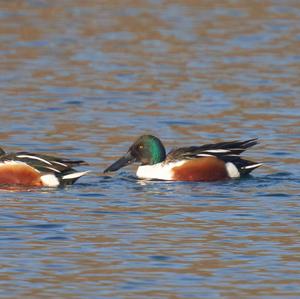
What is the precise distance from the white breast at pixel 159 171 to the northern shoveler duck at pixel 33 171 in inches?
40.7

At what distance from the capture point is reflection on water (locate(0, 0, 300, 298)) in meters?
9.10

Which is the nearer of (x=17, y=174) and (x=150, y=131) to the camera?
(x=17, y=174)

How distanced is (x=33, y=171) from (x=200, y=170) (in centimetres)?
171

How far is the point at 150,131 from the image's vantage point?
53.0 feet

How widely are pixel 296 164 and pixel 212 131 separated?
2311 mm

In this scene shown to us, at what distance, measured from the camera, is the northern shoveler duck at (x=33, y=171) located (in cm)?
1267

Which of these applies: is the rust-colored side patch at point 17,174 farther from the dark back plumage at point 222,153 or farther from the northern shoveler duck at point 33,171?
the dark back plumage at point 222,153

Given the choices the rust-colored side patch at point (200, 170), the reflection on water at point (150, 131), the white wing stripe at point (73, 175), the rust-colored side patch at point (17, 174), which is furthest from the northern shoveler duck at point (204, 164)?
the rust-colored side patch at point (17, 174)

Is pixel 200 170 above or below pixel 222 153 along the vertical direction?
below

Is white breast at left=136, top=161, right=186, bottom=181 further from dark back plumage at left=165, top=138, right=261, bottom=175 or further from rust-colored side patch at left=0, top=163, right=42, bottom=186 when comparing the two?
rust-colored side patch at left=0, top=163, right=42, bottom=186

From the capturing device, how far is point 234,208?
1138 cm

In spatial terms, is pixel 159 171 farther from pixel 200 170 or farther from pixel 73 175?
pixel 73 175

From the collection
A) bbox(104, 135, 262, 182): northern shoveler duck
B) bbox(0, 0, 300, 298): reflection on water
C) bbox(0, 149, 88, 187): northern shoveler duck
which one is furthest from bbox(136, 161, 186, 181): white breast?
bbox(0, 149, 88, 187): northern shoveler duck

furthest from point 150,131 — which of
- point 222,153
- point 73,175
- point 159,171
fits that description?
point 73,175
